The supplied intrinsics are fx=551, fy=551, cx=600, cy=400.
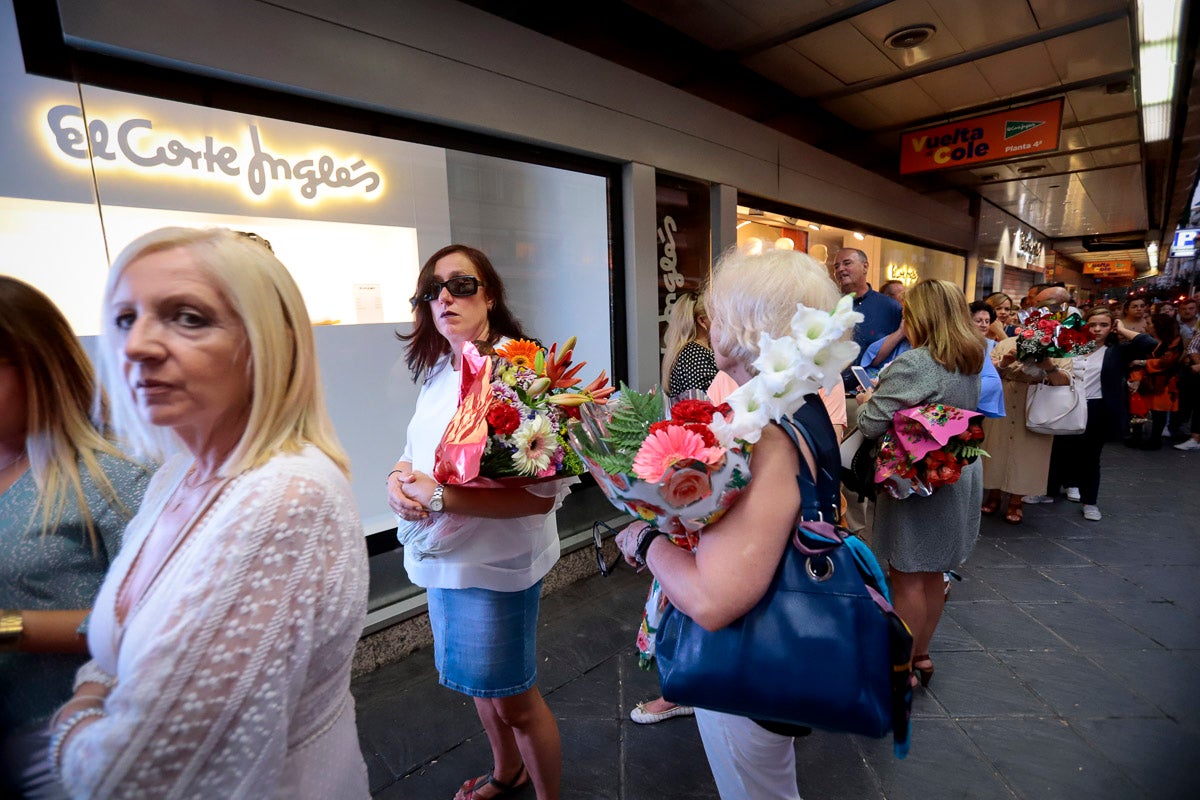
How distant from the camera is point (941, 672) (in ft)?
9.40

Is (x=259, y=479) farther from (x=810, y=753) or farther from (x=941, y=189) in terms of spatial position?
(x=941, y=189)

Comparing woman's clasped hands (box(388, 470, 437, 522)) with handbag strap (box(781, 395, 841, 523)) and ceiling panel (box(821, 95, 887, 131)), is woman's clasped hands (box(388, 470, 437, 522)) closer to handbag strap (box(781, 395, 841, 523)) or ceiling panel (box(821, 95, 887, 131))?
handbag strap (box(781, 395, 841, 523))

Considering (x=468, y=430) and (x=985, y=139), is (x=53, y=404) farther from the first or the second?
(x=985, y=139)

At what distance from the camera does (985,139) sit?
6.08 meters

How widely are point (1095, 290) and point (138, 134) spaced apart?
4185cm

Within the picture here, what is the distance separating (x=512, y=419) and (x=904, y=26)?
504 centimetres

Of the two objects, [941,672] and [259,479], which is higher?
[259,479]

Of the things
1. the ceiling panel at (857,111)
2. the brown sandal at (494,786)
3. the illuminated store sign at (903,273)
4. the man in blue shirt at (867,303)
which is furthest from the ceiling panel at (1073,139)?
the brown sandal at (494,786)

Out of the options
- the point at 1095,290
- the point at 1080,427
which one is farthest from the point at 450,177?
the point at 1095,290

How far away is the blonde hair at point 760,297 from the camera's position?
128cm

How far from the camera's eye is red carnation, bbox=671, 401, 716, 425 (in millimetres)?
1154

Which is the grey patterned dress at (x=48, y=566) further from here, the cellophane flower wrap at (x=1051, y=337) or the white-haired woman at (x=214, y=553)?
the cellophane flower wrap at (x=1051, y=337)

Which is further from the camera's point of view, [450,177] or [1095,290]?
[1095,290]

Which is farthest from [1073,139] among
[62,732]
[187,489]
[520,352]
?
[62,732]
